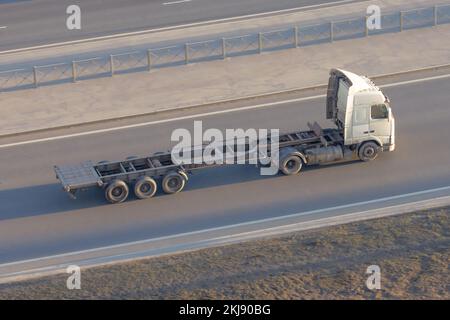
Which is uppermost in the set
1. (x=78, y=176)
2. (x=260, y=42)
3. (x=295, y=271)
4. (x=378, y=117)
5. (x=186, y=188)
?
(x=260, y=42)

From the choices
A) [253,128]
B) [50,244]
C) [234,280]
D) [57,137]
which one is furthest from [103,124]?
[234,280]

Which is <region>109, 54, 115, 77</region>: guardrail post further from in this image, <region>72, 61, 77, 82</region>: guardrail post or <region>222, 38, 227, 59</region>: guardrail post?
<region>222, 38, 227, 59</region>: guardrail post

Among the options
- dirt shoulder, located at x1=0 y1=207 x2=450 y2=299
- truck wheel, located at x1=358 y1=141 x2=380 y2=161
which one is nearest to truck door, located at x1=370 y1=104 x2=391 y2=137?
truck wheel, located at x1=358 y1=141 x2=380 y2=161

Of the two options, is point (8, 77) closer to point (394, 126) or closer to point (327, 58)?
point (327, 58)

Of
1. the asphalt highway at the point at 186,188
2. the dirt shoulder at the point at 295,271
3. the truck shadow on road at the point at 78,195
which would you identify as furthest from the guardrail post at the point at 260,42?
the dirt shoulder at the point at 295,271

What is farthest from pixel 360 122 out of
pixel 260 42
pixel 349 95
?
pixel 260 42

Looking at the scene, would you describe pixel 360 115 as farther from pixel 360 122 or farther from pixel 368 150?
pixel 368 150
